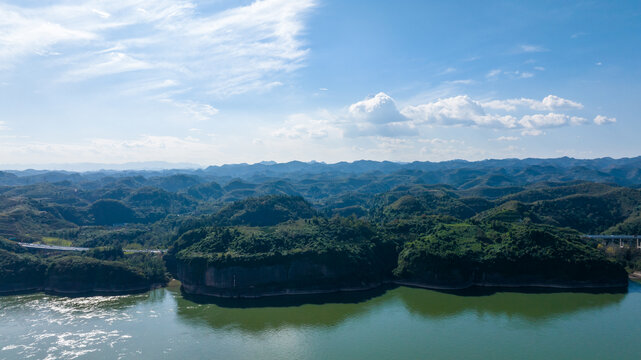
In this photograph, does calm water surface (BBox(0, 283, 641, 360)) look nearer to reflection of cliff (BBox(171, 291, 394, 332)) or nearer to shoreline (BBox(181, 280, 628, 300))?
reflection of cliff (BBox(171, 291, 394, 332))

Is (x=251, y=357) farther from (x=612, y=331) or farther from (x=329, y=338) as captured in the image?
(x=612, y=331)

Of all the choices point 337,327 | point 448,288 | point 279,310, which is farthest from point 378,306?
point 279,310

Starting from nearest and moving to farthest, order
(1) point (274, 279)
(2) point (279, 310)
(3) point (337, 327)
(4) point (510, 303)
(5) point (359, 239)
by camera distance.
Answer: (3) point (337, 327)
(2) point (279, 310)
(4) point (510, 303)
(1) point (274, 279)
(5) point (359, 239)

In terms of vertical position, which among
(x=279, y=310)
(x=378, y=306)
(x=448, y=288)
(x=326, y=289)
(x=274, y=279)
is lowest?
(x=279, y=310)

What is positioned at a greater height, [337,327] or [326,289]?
[326,289]

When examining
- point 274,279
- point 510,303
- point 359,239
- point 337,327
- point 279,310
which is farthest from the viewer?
point 359,239

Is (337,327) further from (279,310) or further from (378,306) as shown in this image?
(279,310)

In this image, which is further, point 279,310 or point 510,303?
point 510,303
